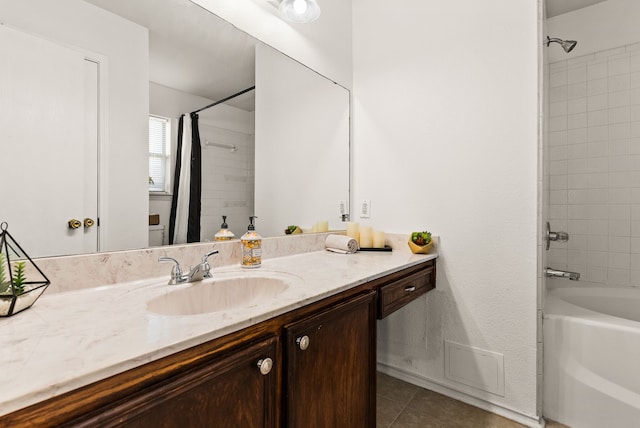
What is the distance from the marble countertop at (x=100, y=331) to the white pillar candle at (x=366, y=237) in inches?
30.0

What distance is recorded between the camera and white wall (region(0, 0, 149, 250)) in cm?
97

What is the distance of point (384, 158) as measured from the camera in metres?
2.00

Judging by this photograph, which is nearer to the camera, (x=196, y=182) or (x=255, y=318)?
(x=255, y=318)

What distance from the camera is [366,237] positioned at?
191cm

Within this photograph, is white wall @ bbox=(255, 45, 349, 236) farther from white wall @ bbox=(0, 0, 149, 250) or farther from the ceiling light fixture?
white wall @ bbox=(0, 0, 149, 250)

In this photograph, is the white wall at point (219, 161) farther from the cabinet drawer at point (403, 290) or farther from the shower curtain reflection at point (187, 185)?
the cabinet drawer at point (403, 290)

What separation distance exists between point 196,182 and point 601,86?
2624 mm

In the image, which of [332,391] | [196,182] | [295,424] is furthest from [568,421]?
[196,182]

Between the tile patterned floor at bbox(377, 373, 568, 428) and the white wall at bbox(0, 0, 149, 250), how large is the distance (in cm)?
142

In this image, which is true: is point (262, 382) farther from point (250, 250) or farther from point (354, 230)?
point (354, 230)

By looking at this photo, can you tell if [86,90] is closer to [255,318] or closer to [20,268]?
[20,268]

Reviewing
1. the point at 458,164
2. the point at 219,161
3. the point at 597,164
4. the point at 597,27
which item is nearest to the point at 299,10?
the point at 219,161

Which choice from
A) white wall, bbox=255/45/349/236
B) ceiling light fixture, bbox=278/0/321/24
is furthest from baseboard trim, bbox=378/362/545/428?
ceiling light fixture, bbox=278/0/321/24

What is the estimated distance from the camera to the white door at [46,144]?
856mm
